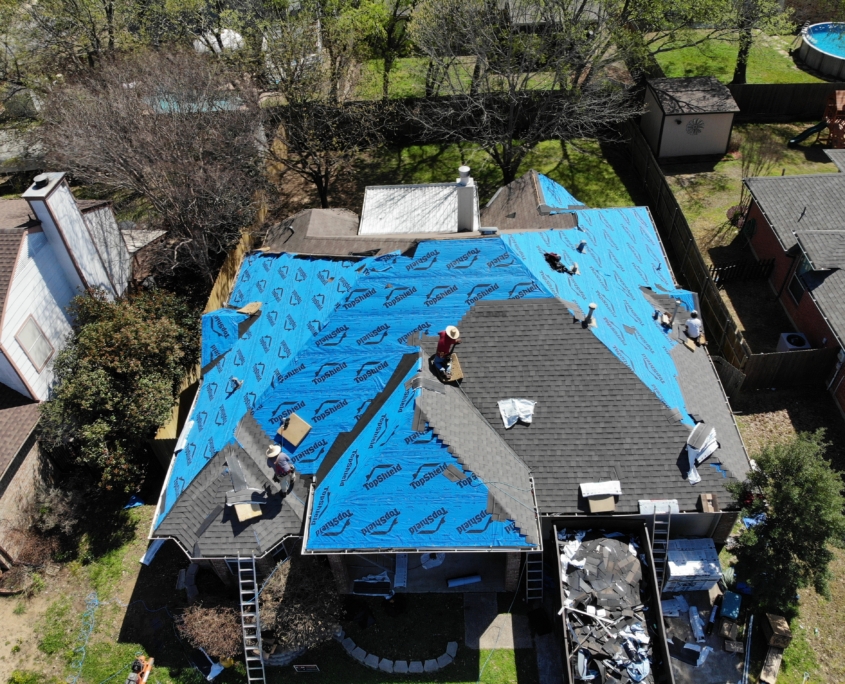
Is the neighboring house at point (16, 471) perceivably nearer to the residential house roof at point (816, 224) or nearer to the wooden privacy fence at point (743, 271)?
the wooden privacy fence at point (743, 271)

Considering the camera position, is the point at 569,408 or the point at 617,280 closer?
the point at 569,408

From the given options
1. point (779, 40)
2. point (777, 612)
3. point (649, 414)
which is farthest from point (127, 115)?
point (779, 40)

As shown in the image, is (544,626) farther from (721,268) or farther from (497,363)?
(721,268)

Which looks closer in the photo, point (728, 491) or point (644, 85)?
point (728, 491)

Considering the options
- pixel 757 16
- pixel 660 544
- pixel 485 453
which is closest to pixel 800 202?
pixel 757 16

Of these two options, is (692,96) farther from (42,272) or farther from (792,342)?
(42,272)

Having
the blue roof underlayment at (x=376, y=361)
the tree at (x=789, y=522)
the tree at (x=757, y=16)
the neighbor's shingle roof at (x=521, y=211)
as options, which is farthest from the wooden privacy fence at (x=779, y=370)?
the tree at (x=757, y=16)
